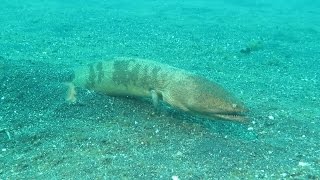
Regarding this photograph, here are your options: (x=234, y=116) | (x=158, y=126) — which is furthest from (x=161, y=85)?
(x=234, y=116)

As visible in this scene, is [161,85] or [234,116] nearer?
[234,116]

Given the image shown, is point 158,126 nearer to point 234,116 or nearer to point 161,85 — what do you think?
point 161,85

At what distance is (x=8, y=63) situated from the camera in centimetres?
822

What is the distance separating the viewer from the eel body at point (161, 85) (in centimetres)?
511

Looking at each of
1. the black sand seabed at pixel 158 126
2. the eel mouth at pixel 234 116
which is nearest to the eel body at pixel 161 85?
the eel mouth at pixel 234 116

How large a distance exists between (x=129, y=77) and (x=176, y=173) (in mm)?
2372

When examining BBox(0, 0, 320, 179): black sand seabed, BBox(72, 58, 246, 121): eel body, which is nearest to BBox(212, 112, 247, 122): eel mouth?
BBox(72, 58, 246, 121): eel body

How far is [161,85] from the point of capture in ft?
19.4

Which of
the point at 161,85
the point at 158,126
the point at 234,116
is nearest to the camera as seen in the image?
the point at 234,116

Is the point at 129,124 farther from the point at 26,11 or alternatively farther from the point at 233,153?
the point at 26,11

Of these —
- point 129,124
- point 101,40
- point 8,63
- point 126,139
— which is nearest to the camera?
point 126,139

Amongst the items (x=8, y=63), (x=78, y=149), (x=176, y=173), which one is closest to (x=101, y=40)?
(x=8, y=63)

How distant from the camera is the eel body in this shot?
511 centimetres

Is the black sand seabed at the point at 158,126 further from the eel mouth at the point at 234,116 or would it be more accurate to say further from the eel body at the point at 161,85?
the eel mouth at the point at 234,116
